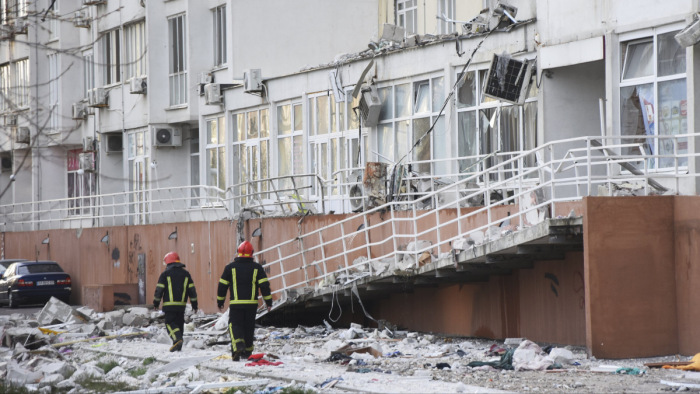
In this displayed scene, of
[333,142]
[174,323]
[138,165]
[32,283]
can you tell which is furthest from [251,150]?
[174,323]

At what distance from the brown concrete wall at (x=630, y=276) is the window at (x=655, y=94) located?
3.09 meters

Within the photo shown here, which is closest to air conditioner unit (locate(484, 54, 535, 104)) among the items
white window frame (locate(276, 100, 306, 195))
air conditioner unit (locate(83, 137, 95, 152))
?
white window frame (locate(276, 100, 306, 195))

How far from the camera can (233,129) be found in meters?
34.8

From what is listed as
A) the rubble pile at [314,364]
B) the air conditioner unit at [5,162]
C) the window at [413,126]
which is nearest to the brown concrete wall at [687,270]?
the rubble pile at [314,364]

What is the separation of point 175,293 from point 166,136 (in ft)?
64.6

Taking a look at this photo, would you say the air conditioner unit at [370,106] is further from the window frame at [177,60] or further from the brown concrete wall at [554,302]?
the window frame at [177,60]

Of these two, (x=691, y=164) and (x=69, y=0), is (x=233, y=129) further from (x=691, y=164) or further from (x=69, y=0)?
(x=691, y=164)

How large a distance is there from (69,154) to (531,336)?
3140 centimetres

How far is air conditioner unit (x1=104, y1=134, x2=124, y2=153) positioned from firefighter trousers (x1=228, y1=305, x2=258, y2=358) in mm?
26066

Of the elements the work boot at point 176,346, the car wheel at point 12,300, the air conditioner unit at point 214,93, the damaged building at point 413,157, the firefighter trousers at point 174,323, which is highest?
the air conditioner unit at point 214,93

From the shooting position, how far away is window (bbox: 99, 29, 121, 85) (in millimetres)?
40875

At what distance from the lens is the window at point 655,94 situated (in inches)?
800

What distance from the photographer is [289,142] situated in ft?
105

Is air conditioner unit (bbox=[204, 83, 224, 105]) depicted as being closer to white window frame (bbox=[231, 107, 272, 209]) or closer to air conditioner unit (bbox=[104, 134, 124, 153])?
white window frame (bbox=[231, 107, 272, 209])
